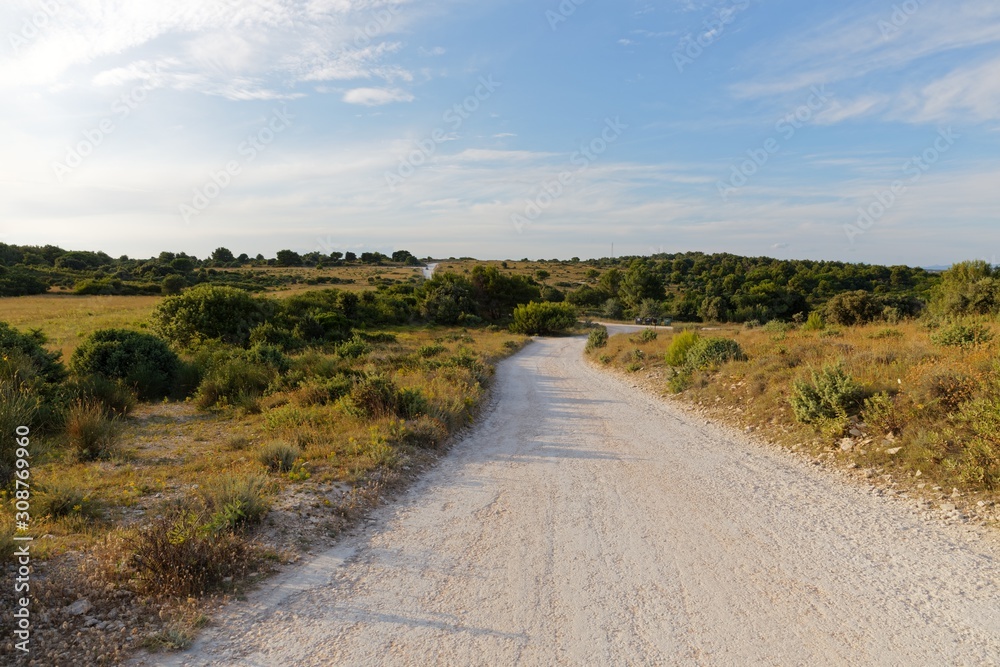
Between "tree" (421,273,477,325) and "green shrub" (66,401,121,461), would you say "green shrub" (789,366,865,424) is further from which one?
"tree" (421,273,477,325)

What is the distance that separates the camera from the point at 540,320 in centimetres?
4112

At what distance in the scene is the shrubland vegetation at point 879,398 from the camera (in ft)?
20.5

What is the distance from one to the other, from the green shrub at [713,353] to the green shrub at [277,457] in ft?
36.2

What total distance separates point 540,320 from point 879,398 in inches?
1321

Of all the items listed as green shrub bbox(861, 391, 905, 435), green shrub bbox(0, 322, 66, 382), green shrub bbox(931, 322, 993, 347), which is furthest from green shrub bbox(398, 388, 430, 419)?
green shrub bbox(931, 322, 993, 347)

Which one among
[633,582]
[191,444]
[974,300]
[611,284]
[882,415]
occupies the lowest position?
[191,444]

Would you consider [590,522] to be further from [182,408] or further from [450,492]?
[182,408]

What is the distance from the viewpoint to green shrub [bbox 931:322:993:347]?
1019 centimetres

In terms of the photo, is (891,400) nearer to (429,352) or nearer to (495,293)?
(429,352)

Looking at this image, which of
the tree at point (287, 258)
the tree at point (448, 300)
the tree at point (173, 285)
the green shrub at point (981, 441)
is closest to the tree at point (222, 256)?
the tree at point (287, 258)

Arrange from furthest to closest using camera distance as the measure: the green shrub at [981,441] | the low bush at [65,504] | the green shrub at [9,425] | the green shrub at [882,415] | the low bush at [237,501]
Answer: the green shrub at [882,415]
the green shrub at [9,425]
the green shrub at [981,441]
the low bush at [65,504]
the low bush at [237,501]

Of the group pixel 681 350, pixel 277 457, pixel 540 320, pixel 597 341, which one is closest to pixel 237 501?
pixel 277 457

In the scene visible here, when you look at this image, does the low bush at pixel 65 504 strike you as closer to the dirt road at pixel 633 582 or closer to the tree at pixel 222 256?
the dirt road at pixel 633 582

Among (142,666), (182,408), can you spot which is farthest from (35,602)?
(182,408)
